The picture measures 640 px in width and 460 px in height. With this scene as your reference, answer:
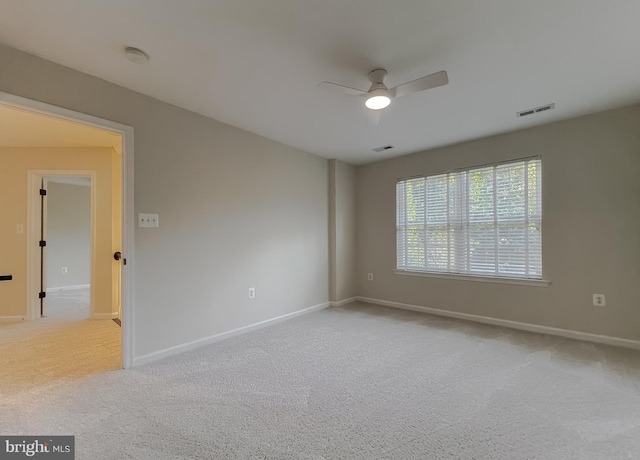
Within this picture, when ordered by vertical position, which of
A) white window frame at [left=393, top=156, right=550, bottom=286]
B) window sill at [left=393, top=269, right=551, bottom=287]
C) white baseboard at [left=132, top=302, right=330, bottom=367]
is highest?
white window frame at [left=393, top=156, right=550, bottom=286]

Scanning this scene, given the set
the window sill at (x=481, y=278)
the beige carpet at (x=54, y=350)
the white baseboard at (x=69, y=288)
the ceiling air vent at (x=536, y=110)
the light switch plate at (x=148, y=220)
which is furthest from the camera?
the white baseboard at (x=69, y=288)

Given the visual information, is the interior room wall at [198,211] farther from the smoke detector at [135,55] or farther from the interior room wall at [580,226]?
the interior room wall at [580,226]

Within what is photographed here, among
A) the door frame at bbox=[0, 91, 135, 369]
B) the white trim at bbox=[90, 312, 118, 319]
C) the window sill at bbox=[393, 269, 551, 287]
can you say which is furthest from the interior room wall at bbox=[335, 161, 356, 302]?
the white trim at bbox=[90, 312, 118, 319]

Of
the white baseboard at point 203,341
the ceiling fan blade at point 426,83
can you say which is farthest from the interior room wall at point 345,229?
the ceiling fan blade at point 426,83

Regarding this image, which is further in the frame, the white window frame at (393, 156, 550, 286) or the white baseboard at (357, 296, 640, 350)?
the white window frame at (393, 156, 550, 286)

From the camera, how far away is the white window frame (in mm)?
3424

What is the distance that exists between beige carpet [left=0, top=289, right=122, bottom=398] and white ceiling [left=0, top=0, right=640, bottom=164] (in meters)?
2.48

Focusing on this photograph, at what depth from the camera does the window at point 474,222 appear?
3.45m

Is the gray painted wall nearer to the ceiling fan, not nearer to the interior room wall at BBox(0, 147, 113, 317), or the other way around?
the ceiling fan

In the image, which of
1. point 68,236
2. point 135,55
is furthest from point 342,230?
point 68,236

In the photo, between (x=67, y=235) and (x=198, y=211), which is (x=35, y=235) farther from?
(x=198, y=211)

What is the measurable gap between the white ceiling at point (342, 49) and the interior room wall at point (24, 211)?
2502 mm

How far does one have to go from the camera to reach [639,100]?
278 centimetres

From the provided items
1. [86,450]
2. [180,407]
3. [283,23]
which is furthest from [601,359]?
[86,450]
